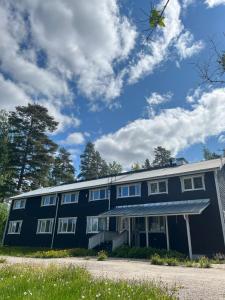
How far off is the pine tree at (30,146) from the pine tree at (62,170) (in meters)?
10.3

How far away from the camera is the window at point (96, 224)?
2500cm

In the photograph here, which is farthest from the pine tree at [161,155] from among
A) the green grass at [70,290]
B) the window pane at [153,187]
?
the green grass at [70,290]

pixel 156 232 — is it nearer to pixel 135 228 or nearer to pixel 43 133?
pixel 135 228

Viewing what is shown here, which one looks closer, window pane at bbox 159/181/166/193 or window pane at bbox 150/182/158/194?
window pane at bbox 159/181/166/193

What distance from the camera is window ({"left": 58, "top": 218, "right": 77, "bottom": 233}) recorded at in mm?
27367

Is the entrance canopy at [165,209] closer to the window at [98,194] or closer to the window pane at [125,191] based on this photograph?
the window pane at [125,191]

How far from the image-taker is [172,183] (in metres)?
21.7

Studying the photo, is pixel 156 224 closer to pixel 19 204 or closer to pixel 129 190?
pixel 129 190

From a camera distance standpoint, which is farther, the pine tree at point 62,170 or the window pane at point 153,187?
the pine tree at point 62,170

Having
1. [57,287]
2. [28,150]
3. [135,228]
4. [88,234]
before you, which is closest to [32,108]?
[28,150]

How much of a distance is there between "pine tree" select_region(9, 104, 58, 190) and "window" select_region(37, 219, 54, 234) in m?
15.7

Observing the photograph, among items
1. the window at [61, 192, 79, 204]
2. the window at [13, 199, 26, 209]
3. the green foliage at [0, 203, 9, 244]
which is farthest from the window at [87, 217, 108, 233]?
the green foliage at [0, 203, 9, 244]

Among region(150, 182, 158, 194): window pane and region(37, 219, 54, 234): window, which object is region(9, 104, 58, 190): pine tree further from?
region(150, 182, 158, 194): window pane

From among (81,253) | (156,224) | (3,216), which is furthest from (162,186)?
(3,216)
